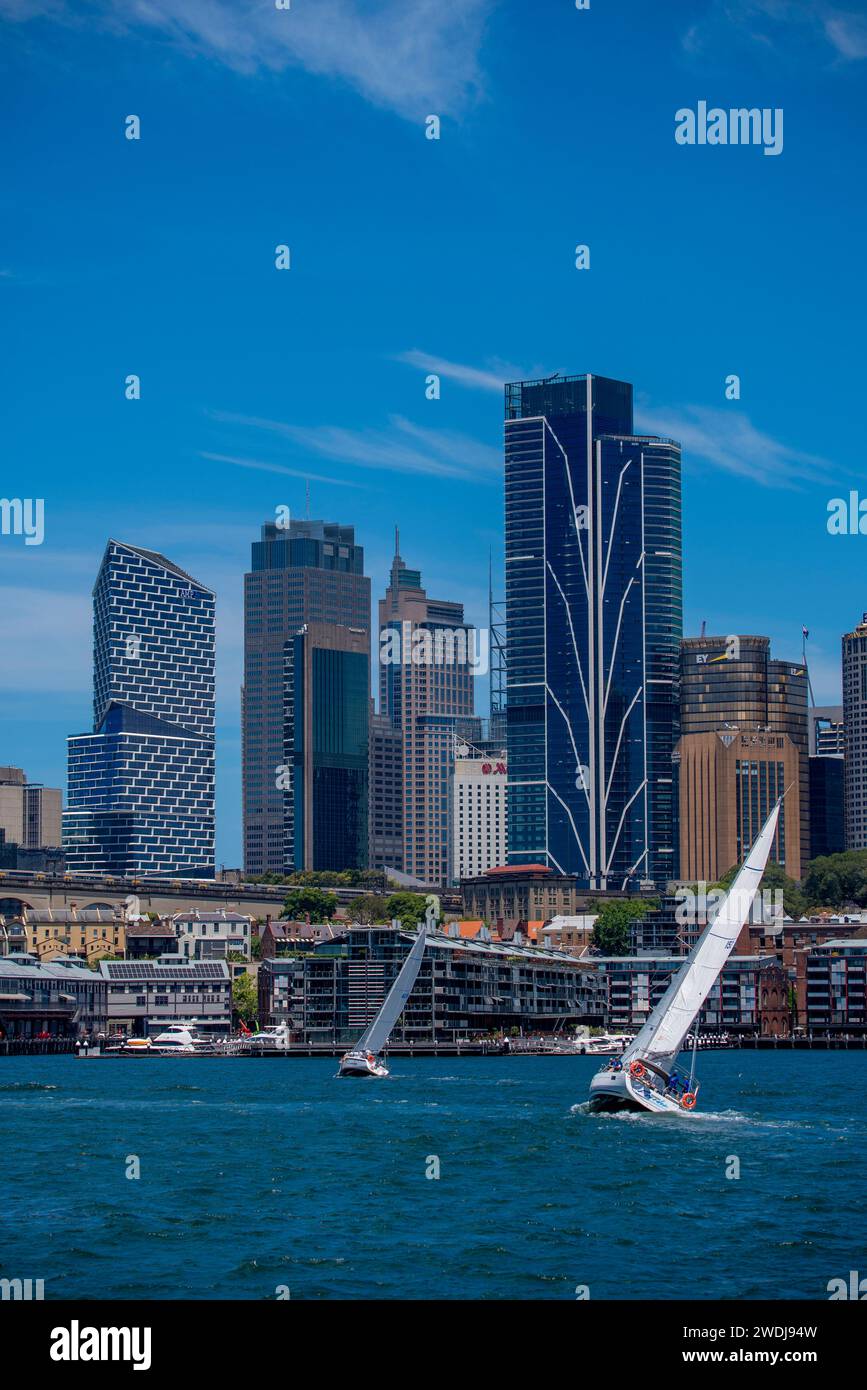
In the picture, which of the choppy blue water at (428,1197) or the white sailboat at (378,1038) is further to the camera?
the white sailboat at (378,1038)

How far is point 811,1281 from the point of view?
43781mm

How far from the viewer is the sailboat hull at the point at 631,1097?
86938 millimetres

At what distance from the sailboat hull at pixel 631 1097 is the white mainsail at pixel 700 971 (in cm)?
106

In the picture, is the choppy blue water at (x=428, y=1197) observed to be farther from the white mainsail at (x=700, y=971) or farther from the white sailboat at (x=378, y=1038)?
the white sailboat at (x=378, y=1038)

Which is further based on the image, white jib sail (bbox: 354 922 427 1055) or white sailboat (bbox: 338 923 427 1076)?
white jib sail (bbox: 354 922 427 1055)

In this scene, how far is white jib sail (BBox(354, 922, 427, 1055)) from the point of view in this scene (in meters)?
134

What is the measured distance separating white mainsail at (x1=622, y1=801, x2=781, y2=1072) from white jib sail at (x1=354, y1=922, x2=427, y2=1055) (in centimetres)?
4760

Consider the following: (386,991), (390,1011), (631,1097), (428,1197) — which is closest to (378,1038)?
(390,1011)

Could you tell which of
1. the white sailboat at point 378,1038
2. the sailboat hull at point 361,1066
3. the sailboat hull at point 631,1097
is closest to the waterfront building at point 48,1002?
the white sailboat at point 378,1038

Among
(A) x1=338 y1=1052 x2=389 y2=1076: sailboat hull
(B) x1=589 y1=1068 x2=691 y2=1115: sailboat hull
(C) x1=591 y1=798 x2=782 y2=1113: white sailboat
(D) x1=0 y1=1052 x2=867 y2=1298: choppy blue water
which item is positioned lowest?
(A) x1=338 y1=1052 x2=389 y2=1076: sailboat hull

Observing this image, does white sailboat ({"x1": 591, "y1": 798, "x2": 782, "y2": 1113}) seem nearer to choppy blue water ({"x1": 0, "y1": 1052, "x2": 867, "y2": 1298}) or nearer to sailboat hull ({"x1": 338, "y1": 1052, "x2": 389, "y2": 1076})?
choppy blue water ({"x1": 0, "y1": 1052, "x2": 867, "y2": 1298})

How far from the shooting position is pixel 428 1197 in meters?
60.2

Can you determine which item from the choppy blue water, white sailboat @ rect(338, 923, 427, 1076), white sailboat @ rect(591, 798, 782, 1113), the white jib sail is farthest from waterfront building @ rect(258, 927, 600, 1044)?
white sailboat @ rect(591, 798, 782, 1113)

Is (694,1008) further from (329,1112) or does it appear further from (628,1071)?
(329,1112)
